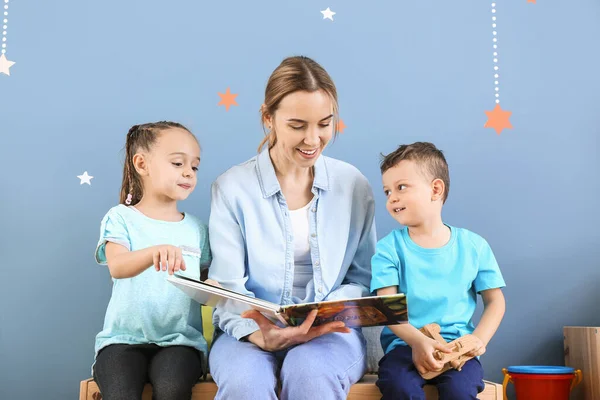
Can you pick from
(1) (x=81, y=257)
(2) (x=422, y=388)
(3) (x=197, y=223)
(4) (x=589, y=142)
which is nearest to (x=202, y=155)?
(3) (x=197, y=223)

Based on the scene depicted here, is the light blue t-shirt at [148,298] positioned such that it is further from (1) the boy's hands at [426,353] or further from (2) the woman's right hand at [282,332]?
(1) the boy's hands at [426,353]

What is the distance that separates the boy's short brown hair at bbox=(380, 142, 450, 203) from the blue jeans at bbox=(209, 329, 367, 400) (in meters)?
0.43

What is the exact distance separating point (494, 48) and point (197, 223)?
3.36ft

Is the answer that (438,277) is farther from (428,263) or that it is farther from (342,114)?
(342,114)

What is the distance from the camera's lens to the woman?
63.6 inches

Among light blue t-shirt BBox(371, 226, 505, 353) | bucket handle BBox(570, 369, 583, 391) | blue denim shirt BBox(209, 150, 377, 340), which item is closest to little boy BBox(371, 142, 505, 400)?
light blue t-shirt BBox(371, 226, 505, 353)

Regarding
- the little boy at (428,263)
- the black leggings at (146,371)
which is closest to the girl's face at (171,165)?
the black leggings at (146,371)

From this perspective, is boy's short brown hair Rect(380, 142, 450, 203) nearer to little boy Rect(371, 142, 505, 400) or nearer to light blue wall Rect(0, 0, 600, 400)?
little boy Rect(371, 142, 505, 400)

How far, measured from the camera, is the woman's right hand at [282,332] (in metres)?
1.51

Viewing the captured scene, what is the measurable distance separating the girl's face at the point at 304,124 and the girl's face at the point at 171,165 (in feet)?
0.82

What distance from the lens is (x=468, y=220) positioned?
2107 millimetres

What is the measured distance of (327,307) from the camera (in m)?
1.39

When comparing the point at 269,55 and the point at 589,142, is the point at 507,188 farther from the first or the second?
the point at 269,55

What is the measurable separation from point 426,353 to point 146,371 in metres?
0.62
